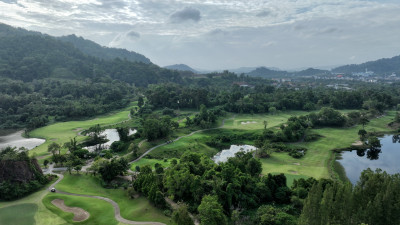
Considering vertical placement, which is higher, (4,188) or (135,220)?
(4,188)

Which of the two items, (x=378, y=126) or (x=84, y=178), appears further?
(x=378, y=126)

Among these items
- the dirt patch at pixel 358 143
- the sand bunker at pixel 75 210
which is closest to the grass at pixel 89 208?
the sand bunker at pixel 75 210

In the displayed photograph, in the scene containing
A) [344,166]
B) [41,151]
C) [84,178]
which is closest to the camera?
[84,178]

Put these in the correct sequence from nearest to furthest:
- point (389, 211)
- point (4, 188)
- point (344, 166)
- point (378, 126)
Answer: point (389, 211) < point (4, 188) < point (344, 166) < point (378, 126)

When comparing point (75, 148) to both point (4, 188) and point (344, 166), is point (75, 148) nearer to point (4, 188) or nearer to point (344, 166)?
point (4, 188)

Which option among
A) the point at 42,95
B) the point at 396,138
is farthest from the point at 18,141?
the point at 396,138

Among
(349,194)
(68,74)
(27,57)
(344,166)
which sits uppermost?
(27,57)

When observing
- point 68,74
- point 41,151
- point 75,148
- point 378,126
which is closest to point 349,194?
point 75,148

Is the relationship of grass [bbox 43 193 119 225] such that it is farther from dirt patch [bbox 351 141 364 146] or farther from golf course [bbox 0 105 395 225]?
dirt patch [bbox 351 141 364 146]

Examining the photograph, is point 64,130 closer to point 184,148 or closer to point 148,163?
point 148,163
